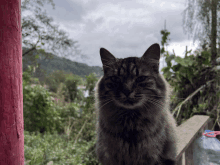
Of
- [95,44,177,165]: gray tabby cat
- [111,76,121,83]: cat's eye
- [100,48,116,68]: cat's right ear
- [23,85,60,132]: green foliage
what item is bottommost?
[23,85,60,132]: green foliage

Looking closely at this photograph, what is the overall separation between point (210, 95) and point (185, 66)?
0.51 m

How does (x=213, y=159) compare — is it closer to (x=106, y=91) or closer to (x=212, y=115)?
(x=106, y=91)

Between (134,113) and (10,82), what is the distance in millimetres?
560

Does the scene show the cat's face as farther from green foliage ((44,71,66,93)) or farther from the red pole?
green foliage ((44,71,66,93))

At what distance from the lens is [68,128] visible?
3322 mm

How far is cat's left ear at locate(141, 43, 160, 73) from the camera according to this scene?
84cm

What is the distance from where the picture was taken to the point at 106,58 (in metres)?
0.91

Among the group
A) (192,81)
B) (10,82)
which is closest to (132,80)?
(10,82)

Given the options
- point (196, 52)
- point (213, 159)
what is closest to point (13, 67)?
point (213, 159)

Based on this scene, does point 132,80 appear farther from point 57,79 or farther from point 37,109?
point 57,79

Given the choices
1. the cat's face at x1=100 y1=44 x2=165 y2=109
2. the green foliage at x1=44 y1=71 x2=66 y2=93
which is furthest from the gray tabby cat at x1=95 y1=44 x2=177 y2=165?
the green foliage at x1=44 y1=71 x2=66 y2=93

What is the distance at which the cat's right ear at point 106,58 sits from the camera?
2.94ft

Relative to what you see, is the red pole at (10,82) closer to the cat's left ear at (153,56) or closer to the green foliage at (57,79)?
the cat's left ear at (153,56)

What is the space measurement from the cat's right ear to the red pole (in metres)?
0.43
